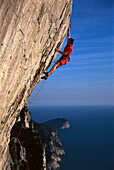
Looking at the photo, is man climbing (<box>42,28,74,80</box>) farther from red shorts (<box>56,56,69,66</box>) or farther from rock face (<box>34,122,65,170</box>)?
rock face (<box>34,122,65,170</box>)

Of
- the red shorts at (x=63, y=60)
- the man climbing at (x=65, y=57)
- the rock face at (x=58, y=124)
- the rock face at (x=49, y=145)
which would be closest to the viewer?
the man climbing at (x=65, y=57)

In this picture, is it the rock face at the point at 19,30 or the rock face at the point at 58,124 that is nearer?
the rock face at the point at 19,30

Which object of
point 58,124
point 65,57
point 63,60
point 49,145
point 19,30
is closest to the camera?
point 19,30

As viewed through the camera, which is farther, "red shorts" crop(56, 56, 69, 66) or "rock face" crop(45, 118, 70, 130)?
"rock face" crop(45, 118, 70, 130)

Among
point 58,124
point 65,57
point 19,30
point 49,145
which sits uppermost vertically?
point 58,124

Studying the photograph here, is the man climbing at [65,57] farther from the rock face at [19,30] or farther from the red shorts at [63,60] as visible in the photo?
the rock face at [19,30]

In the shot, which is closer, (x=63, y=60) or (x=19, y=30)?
(x=19, y=30)

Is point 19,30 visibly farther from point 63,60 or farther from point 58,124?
point 58,124

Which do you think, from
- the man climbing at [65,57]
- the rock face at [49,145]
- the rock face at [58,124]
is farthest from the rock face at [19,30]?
the rock face at [58,124]

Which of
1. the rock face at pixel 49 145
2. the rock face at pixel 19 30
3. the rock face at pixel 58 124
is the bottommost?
the rock face at pixel 49 145

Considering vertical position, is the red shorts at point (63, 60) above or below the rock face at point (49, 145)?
above

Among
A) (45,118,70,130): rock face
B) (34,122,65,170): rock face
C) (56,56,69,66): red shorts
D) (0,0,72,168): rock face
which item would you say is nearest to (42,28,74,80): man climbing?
(56,56,69,66): red shorts

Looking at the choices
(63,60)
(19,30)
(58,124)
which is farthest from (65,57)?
(58,124)

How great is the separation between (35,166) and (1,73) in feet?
97.5
